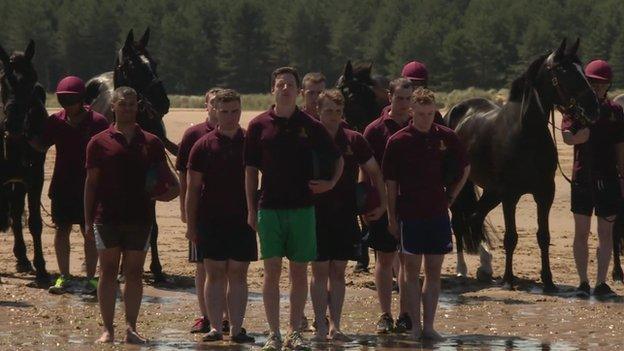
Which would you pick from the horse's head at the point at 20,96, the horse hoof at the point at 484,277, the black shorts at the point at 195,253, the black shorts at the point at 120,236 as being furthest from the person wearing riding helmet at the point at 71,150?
the horse hoof at the point at 484,277

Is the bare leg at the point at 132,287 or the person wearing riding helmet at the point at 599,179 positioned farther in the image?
the person wearing riding helmet at the point at 599,179

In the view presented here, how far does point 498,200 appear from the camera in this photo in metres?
14.4

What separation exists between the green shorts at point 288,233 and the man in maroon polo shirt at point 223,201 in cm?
37

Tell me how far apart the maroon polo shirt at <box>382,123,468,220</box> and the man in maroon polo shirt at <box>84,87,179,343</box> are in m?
1.58

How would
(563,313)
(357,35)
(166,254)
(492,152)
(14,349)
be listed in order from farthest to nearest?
(357,35)
(166,254)
(492,152)
(563,313)
(14,349)

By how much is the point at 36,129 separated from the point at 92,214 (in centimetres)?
339

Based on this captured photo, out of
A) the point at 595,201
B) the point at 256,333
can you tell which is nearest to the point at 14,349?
the point at 256,333

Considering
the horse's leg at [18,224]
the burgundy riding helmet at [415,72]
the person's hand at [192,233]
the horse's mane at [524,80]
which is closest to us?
the person's hand at [192,233]

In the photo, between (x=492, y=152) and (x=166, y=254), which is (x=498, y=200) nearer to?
(x=492, y=152)

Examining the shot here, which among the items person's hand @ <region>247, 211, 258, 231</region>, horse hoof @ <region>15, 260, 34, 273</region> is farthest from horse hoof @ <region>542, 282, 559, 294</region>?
horse hoof @ <region>15, 260, 34, 273</region>

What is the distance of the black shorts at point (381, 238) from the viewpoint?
10.5 metres

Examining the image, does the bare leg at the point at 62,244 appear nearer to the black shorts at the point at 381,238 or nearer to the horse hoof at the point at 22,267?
the horse hoof at the point at 22,267

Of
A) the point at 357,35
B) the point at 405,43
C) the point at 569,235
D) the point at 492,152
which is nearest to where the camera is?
the point at 492,152

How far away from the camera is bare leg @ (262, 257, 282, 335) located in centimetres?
932
